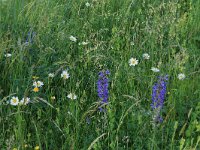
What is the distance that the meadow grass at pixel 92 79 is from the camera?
209 cm

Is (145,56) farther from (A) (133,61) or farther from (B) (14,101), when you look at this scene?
(B) (14,101)

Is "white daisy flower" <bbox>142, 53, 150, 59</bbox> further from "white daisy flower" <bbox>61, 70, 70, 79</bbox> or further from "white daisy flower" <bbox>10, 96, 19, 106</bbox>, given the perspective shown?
"white daisy flower" <bbox>10, 96, 19, 106</bbox>

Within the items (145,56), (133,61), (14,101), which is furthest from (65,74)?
(145,56)

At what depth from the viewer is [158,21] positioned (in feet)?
10.5

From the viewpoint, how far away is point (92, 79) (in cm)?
263

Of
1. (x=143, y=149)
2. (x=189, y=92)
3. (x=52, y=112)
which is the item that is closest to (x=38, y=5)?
(x=52, y=112)

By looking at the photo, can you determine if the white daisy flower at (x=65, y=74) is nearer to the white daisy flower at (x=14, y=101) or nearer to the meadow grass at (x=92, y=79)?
the meadow grass at (x=92, y=79)

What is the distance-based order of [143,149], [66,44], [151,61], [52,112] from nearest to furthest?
[143,149] → [52,112] → [151,61] → [66,44]

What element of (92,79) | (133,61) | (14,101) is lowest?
(14,101)

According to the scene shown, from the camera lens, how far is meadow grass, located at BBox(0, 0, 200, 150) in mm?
2086

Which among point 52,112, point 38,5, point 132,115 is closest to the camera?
point 132,115

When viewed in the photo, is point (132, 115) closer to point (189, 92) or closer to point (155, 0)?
point (189, 92)

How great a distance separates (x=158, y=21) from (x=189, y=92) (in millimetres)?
897

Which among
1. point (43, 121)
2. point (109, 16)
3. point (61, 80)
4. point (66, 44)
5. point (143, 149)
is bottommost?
point (143, 149)
